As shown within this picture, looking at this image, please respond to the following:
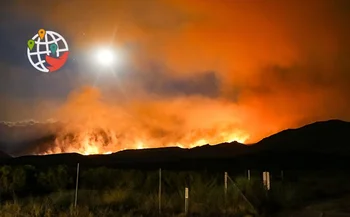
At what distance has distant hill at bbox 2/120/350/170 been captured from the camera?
223 feet

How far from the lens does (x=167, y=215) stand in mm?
17359

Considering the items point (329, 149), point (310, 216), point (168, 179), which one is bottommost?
point (310, 216)

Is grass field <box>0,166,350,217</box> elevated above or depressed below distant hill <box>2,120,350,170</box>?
below

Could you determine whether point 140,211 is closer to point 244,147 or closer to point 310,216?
point 310,216

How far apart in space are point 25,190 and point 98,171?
5.78m

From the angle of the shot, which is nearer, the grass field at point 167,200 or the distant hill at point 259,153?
the grass field at point 167,200

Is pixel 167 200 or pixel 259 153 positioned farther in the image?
pixel 259 153

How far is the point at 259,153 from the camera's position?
7731 centimetres

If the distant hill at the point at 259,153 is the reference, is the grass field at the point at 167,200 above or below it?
below

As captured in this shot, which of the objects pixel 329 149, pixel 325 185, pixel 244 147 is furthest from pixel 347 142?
pixel 325 185

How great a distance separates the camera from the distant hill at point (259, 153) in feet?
223

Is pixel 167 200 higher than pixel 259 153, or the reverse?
pixel 259 153

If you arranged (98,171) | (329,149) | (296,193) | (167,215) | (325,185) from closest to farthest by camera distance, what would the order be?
(167,215), (296,193), (325,185), (98,171), (329,149)

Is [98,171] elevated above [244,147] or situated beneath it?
situated beneath
